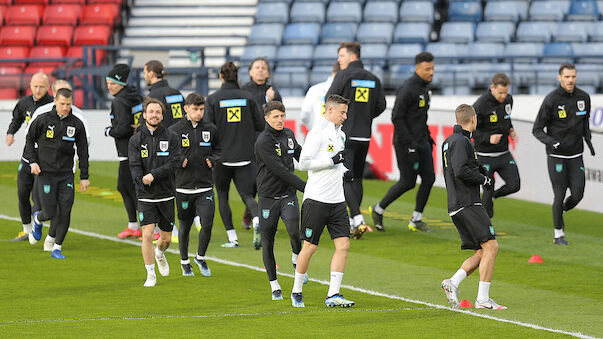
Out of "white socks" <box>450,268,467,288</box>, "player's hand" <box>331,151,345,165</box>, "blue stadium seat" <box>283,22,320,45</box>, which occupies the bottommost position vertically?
"white socks" <box>450,268,467,288</box>

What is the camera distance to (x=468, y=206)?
932 cm

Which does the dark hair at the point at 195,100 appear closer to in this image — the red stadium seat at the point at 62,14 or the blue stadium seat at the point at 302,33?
the blue stadium seat at the point at 302,33

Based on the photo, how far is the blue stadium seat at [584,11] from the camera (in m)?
25.2

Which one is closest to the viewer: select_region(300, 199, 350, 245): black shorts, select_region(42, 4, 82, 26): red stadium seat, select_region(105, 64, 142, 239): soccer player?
select_region(300, 199, 350, 245): black shorts

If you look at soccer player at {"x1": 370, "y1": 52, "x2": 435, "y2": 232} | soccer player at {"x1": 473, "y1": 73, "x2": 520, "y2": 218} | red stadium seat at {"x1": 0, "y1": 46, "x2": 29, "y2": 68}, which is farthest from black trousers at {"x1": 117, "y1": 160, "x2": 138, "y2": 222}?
red stadium seat at {"x1": 0, "y1": 46, "x2": 29, "y2": 68}

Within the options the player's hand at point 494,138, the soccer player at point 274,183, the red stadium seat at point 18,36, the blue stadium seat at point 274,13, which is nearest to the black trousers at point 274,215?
the soccer player at point 274,183

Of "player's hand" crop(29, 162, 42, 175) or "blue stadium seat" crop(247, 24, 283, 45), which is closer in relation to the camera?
"player's hand" crop(29, 162, 42, 175)

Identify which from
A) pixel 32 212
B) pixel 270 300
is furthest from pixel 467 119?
pixel 32 212

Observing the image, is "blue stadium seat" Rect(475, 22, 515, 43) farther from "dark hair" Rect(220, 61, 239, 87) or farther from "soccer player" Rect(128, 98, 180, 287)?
"soccer player" Rect(128, 98, 180, 287)

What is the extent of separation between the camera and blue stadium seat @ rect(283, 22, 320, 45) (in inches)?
1037

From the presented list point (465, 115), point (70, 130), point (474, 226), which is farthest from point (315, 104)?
point (474, 226)

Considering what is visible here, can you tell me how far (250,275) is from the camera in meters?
11.1

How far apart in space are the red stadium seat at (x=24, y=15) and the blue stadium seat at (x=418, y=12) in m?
9.52

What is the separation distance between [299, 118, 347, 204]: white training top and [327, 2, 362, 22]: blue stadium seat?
1772 centimetres
